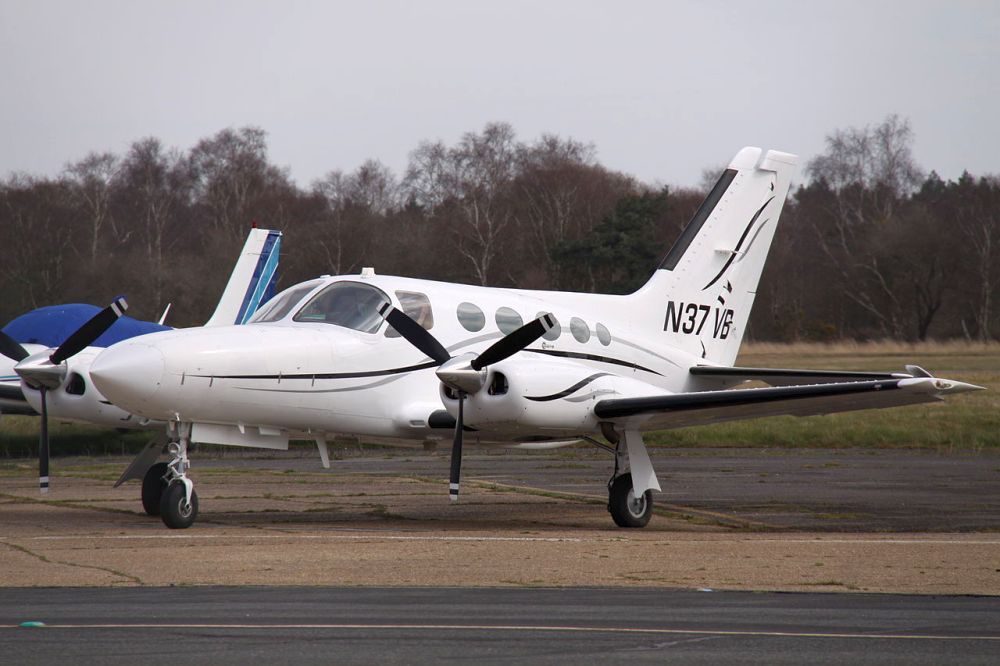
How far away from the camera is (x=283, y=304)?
14.4 meters

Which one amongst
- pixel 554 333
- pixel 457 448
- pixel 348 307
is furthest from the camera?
pixel 554 333

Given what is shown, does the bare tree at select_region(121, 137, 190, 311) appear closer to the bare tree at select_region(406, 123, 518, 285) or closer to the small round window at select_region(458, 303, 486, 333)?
the bare tree at select_region(406, 123, 518, 285)

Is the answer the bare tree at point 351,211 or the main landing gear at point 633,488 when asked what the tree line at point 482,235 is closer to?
the bare tree at point 351,211

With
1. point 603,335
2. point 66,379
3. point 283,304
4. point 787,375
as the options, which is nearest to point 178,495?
point 283,304

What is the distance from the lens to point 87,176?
186 feet

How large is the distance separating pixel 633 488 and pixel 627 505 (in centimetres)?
21

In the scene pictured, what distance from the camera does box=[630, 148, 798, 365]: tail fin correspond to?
17.5 metres

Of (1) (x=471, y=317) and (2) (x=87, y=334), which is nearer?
(2) (x=87, y=334)

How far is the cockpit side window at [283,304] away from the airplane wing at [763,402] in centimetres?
359

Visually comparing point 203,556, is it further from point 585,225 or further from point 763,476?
point 585,225

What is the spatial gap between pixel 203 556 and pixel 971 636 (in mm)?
6361

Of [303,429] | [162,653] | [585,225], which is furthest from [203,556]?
[585,225]

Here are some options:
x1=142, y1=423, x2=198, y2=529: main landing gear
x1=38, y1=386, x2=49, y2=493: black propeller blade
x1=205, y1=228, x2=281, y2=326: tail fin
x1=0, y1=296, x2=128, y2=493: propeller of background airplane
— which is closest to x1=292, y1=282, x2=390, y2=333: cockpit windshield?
x1=142, y1=423, x2=198, y2=529: main landing gear

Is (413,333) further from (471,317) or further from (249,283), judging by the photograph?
(249,283)
